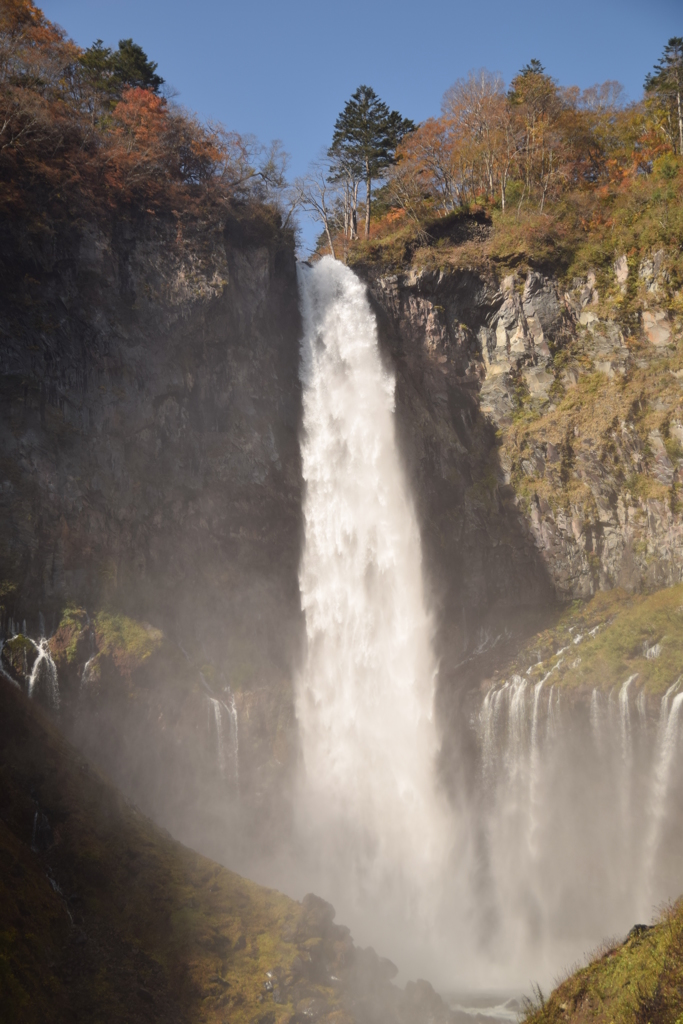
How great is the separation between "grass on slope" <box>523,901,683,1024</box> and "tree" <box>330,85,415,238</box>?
147 feet

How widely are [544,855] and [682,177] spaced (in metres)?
34.0

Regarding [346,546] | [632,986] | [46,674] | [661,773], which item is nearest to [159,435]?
[346,546]

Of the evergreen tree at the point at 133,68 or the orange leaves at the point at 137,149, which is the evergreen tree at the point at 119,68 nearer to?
the evergreen tree at the point at 133,68

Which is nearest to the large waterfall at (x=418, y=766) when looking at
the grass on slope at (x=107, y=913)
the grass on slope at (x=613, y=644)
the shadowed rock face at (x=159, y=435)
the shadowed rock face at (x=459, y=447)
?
the grass on slope at (x=613, y=644)

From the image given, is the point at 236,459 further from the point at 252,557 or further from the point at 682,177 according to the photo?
the point at 682,177

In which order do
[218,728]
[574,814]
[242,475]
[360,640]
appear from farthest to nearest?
[242,475] < [360,640] < [218,728] < [574,814]

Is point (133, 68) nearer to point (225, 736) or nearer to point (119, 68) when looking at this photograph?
point (119, 68)

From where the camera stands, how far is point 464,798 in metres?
31.0

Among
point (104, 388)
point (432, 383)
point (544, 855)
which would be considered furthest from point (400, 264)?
point (544, 855)

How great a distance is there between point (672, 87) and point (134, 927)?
5135 cm

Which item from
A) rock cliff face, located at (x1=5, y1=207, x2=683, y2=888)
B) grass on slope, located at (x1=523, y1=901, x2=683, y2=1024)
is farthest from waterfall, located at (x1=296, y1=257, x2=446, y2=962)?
grass on slope, located at (x1=523, y1=901, x2=683, y2=1024)

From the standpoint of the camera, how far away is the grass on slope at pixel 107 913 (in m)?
16.2

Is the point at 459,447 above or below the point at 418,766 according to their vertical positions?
above

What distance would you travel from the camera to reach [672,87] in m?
41.1
